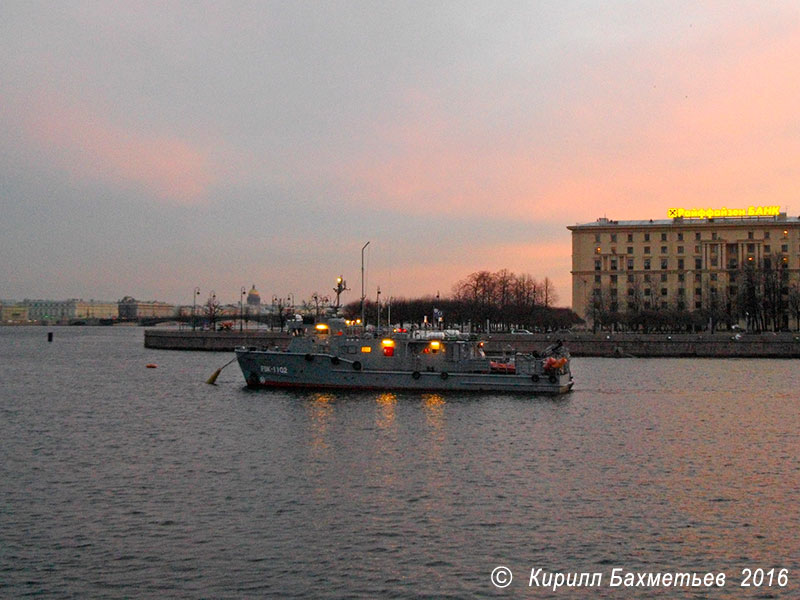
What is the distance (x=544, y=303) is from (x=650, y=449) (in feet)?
477

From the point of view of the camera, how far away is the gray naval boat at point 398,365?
186 feet

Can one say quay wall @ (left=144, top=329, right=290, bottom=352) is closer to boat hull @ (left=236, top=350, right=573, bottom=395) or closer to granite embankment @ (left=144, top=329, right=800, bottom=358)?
granite embankment @ (left=144, top=329, right=800, bottom=358)

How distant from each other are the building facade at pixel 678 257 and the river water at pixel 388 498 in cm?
10084

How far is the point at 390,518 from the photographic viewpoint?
80.7 feet

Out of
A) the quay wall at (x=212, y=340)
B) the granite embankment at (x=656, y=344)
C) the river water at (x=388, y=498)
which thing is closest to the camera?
the river water at (x=388, y=498)

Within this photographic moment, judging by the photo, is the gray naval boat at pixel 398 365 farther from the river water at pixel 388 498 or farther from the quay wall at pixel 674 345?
the quay wall at pixel 674 345

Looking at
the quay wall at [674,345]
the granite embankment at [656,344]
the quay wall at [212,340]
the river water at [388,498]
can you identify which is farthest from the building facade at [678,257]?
the river water at [388,498]

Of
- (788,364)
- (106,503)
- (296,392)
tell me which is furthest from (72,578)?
(788,364)

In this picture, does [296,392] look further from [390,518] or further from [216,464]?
[390,518]

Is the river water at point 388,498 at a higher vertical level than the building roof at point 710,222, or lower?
lower

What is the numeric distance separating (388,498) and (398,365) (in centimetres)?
3001

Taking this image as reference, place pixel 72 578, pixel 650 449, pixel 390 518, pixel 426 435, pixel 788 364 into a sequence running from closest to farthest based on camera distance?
pixel 72 578
pixel 390 518
pixel 650 449
pixel 426 435
pixel 788 364

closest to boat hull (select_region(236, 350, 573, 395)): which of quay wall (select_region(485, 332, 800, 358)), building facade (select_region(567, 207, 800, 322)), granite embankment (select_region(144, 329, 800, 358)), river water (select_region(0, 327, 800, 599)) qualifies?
river water (select_region(0, 327, 800, 599))

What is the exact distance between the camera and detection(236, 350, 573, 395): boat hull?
56.5 m
